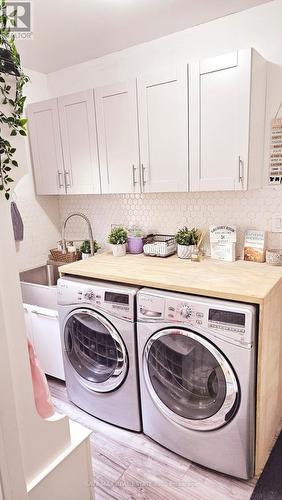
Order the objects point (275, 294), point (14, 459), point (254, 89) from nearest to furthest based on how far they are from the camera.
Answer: point (14, 459), point (275, 294), point (254, 89)

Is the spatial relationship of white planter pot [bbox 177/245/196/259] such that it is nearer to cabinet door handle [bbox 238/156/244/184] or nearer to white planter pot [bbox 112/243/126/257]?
white planter pot [bbox 112/243/126/257]

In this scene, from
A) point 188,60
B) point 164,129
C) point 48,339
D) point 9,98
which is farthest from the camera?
point 48,339

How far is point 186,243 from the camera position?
238cm

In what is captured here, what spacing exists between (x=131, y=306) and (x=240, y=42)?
1841 mm

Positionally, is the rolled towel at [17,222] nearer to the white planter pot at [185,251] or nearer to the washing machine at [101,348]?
the washing machine at [101,348]

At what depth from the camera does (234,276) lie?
1903 mm

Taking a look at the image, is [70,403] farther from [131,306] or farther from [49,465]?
[49,465]

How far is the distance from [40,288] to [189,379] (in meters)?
1.46

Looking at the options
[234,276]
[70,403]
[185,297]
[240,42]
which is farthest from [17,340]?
[240,42]

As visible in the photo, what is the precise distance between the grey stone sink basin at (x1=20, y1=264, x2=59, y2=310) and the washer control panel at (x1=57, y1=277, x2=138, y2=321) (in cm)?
43

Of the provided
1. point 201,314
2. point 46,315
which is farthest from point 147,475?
point 46,315

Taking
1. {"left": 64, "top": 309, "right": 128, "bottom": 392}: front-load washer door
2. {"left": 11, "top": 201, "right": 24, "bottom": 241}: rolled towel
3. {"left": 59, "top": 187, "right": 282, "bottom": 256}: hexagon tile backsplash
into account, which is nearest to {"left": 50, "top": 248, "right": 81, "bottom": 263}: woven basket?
{"left": 59, "top": 187, "right": 282, "bottom": 256}: hexagon tile backsplash

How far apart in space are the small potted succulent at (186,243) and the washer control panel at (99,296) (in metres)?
0.60

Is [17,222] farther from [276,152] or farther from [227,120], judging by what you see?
[276,152]
